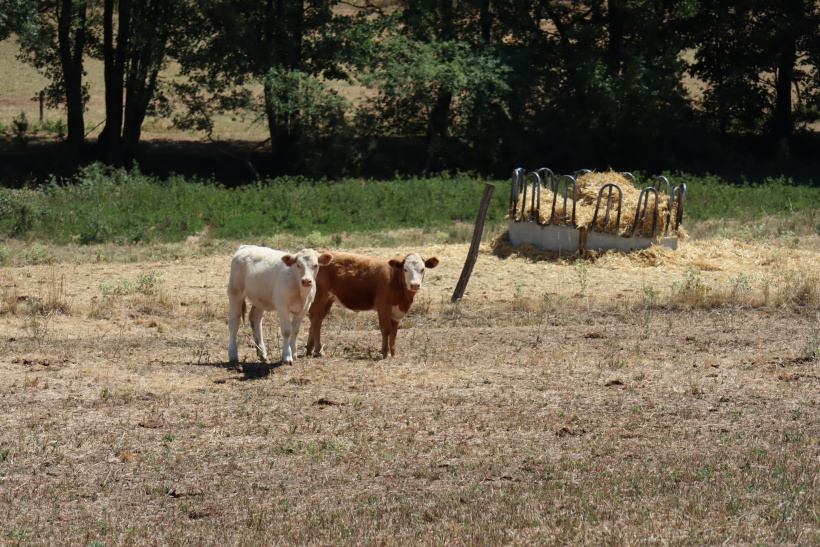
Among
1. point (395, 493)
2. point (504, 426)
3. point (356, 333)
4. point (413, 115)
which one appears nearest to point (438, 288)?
point (356, 333)

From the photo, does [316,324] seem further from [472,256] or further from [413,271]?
[472,256]

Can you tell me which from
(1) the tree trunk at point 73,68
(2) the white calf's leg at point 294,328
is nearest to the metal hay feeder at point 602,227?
(2) the white calf's leg at point 294,328

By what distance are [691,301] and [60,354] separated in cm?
881

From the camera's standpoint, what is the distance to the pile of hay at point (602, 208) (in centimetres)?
1808

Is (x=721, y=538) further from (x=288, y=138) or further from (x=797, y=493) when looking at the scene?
(x=288, y=138)

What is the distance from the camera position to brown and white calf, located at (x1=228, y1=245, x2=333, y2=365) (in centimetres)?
1015

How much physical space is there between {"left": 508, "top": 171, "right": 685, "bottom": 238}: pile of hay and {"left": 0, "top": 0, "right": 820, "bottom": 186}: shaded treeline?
12.6m

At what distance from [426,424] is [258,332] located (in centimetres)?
316

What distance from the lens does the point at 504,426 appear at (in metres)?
8.32

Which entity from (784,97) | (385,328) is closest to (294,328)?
(385,328)

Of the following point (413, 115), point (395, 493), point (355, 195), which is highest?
point (413, 115)

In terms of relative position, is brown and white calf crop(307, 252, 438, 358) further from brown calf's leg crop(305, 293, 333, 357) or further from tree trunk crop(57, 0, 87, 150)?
tree trunk crop(57, 0, 87, 150)

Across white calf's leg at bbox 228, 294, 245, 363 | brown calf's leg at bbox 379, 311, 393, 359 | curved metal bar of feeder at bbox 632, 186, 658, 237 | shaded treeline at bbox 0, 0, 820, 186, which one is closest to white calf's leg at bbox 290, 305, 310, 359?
white calf's leg at bbox 228, 294, 245, 363

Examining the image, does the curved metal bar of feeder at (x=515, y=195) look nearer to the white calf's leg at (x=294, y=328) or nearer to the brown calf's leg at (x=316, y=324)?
the brown calf's leg at (x=316, y=324)
